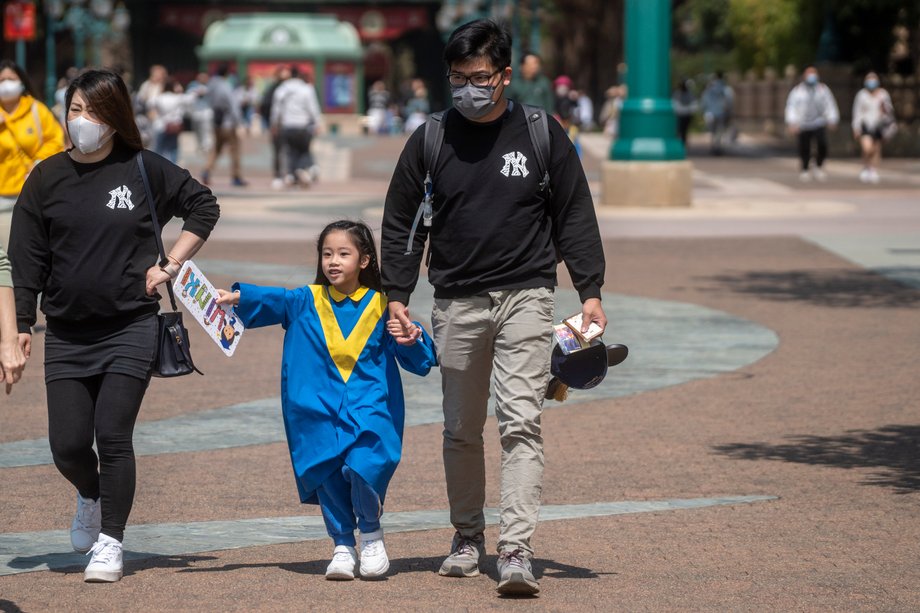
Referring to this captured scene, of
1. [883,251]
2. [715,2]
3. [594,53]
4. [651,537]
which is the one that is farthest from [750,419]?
[715,2]

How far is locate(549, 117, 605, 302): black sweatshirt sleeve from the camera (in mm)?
5645

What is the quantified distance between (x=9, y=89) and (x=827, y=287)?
7.16m

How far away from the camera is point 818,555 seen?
5875mm

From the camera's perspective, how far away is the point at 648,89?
71.2 ft

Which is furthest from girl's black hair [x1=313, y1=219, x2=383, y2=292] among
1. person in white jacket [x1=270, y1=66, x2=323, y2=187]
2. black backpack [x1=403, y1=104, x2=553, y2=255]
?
person in white jacket [x1=270, y1=66, x2=323, y2=187]

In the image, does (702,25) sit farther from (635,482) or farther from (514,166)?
(514,166)

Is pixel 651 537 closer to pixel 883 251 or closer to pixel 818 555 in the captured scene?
pixel 818 555

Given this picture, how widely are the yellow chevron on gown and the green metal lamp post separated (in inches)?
628

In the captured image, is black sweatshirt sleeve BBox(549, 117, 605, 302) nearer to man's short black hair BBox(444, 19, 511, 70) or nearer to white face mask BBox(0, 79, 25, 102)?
man's short black hair BBox(444, 19, 511, 70)

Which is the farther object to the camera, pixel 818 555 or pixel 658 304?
pixel 658 304

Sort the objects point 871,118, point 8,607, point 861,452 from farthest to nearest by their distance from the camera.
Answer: point 871,118 < point 861,452 < point 8,607

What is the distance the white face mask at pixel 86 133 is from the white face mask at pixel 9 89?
5049 mm

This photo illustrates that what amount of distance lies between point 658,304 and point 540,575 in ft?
25.3

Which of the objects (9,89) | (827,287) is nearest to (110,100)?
(9,89)
